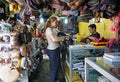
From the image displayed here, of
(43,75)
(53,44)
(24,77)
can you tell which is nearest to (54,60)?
(53,44)

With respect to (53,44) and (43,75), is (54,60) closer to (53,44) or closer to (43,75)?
(53,44)

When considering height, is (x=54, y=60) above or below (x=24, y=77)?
above

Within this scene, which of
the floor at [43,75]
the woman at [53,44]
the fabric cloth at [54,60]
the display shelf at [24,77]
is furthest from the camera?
the floor at [43,75]

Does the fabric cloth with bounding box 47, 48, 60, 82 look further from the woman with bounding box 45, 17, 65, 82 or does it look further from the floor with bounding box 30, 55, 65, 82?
the floor with bounding box 30, 55, 65, 82

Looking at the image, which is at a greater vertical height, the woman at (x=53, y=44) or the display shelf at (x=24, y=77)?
the woman at (x=53, y=44)

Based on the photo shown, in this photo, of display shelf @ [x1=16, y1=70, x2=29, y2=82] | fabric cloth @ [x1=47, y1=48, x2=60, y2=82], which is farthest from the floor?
display shelf @ [x1=16, y1=70, x2=29, y2=82]

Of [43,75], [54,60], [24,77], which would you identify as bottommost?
[43,75]

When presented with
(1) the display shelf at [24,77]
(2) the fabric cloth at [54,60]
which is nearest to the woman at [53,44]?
(2) the fabric cloth at [54,60]

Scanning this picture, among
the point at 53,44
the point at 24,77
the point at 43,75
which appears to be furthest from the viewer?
the point at 43,75

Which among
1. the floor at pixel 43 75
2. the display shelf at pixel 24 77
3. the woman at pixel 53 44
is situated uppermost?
the woman at pixel 53 44

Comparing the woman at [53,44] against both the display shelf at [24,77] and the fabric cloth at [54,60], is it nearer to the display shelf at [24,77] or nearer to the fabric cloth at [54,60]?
the fabric cloth at [54,60]

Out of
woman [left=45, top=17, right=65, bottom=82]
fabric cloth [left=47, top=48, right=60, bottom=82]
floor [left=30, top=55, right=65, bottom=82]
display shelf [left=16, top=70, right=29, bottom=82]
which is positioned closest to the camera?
display shelf [left=16, top=70, right=29, bottom=82]

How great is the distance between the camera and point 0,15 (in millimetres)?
4820

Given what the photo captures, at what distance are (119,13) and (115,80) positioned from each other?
2469 millimetres
